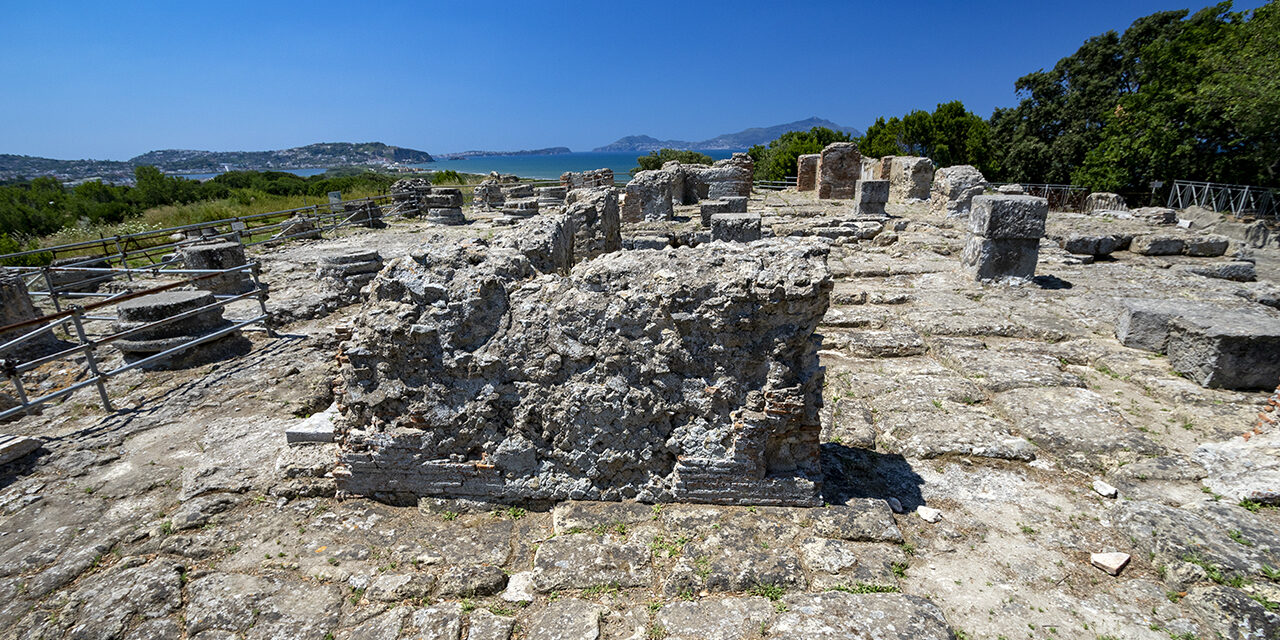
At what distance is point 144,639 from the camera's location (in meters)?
3.18

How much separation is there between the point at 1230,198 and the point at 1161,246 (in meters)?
9.40

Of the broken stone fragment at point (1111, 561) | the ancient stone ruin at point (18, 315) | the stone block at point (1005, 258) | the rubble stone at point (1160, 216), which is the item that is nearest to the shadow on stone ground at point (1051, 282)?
the stone block at point (1005, 258)

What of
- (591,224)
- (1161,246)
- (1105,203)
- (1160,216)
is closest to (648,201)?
(591,224)

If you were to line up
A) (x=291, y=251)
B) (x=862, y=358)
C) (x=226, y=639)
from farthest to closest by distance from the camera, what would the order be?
1. (x=291, y=251)
2. (x=862, y=358)
3. (x=226, y=639)

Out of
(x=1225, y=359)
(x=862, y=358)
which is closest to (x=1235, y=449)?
(x=1225, y=359)

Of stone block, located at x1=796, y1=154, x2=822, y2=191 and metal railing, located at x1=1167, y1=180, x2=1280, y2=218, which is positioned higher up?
stone block, located at x1=796, y1=154, x2=822, y2=191

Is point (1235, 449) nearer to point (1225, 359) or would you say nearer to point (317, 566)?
point (1225, 359)

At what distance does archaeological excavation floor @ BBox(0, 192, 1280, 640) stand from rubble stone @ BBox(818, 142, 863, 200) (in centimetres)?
1722

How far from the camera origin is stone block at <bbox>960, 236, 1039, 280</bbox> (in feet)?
32.3

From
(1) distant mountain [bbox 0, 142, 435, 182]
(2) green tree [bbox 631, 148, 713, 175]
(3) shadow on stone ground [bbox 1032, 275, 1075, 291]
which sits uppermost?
(1) distant mountain [bbox 0, 142, 435, 182]

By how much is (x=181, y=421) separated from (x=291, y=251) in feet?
37.7

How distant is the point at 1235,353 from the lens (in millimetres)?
5852

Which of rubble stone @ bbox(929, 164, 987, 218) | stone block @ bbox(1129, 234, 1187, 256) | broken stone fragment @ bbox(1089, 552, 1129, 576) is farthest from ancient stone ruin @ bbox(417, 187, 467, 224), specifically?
broken stone fragment @ bbox(1089, 552, 1129, 576)

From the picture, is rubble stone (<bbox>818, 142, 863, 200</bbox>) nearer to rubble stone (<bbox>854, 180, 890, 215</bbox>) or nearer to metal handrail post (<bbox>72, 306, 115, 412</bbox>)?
rubble stone (<bbox>854, 180, 890, 215</bbox>)
